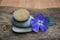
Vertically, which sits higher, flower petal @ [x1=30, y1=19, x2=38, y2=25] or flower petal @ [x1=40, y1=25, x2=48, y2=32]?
flower petal @ [x1=30, y1=19, x2=38, y2=25]

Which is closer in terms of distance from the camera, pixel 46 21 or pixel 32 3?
pixel 46 21

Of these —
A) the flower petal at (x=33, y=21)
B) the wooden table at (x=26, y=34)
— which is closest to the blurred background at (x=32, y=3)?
the wooden table at (x=26, y=34)

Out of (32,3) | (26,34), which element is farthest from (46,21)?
(32,3)

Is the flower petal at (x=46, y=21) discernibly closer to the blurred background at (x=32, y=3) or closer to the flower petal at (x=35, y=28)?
the flower petal at (x=35, y=28)

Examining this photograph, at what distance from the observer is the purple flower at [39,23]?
100cm

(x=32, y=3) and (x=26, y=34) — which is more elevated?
(x=32, y=3)

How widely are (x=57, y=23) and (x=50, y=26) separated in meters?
0.07

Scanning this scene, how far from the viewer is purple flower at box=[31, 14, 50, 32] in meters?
1.00

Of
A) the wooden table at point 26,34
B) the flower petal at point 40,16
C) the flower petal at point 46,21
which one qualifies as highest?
the flower petal at point 40,16

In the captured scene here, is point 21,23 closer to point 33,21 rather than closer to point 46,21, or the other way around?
point 33,21

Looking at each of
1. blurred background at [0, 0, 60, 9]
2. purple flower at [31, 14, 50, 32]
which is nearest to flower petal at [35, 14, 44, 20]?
purple flower at [31, 14, 50, 32]

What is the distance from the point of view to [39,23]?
101cm

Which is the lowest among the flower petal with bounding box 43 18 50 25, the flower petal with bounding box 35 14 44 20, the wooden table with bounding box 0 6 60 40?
the wooden table with bounding box 0 6 60 40

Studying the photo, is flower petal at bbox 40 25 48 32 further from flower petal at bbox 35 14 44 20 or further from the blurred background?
the blurred background
